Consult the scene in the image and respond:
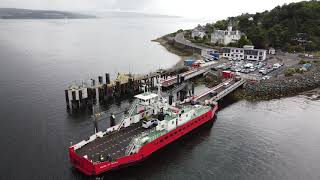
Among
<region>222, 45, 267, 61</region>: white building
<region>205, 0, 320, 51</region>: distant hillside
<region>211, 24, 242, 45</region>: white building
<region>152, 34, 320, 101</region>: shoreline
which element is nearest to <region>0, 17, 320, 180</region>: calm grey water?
<region>152, 34, 320, 101</region>: shoreline

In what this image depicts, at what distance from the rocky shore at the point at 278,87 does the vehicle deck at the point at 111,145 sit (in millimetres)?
27843

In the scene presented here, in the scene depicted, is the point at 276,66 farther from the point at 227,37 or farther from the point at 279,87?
the point at 227,37

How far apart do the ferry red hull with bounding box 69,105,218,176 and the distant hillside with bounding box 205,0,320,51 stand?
65.9m

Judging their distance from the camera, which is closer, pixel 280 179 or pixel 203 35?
pixel 280 179

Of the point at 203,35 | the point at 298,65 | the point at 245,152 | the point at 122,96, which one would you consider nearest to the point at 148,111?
the point at 245,152

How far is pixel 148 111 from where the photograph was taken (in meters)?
38.8

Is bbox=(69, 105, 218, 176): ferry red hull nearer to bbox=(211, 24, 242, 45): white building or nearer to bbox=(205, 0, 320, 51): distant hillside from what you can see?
bbox=(205, 0, 320, 51): distant hillside

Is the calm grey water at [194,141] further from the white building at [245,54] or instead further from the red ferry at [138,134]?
the white building at [245,54]

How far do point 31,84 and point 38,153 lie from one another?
31176mm

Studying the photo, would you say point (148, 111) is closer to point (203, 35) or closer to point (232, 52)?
point (232, 52)

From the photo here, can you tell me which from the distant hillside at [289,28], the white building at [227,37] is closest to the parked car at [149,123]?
the distant hillside at [289,28]

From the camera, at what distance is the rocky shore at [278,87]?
180 ft

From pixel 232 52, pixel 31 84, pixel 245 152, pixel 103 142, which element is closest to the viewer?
pixel 103 142

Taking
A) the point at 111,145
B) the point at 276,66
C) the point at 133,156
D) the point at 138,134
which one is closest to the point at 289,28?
the point at 276,66
